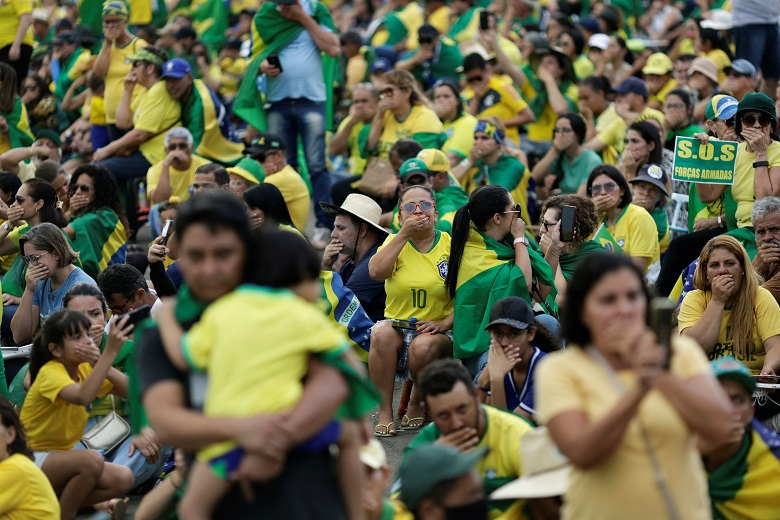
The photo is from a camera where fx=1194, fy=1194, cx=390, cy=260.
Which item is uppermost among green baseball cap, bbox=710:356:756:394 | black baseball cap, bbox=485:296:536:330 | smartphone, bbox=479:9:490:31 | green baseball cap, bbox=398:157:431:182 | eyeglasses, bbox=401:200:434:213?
smartphone, bbox=479:9:490:31

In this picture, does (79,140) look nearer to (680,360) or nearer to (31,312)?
(31,312)

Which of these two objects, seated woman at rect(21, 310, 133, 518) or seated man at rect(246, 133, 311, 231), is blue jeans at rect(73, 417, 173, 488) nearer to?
seated woman at rect(21, 310, 133, 518)

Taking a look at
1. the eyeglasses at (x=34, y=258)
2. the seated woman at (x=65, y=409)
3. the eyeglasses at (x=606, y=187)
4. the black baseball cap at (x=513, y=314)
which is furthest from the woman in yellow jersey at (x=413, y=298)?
the eyeglasses at (x=34, y=258)

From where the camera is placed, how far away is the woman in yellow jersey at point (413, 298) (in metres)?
6.89

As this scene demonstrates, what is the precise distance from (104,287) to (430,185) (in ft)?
9.22

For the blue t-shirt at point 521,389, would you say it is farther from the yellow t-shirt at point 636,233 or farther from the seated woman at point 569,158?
the seated woman at point 569,158

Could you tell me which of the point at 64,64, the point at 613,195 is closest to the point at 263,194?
the point at 613,195

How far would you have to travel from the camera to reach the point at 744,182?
7754 mm

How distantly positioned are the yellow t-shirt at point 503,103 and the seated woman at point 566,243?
4.40 metres

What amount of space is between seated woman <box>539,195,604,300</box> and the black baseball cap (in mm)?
1361

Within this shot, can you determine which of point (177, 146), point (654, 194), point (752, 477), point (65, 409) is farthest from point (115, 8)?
point (752, 477)

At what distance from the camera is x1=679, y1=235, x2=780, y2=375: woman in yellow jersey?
19.7ft

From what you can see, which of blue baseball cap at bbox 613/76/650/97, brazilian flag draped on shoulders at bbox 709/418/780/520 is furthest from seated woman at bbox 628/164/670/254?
brazilian flag draped on shoulders at bbox 709/418/780/520

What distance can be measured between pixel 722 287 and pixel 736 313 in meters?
0.19
